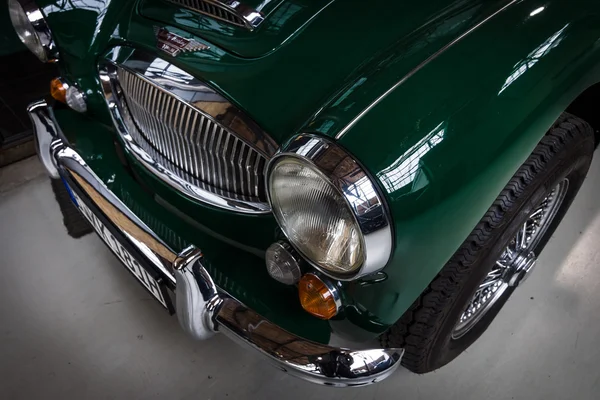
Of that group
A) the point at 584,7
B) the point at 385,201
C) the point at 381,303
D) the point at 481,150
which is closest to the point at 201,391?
the point at 381,303

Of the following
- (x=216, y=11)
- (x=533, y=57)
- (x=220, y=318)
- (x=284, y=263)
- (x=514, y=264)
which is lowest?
(x=514, y=264)

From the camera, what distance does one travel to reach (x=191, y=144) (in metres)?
1.31

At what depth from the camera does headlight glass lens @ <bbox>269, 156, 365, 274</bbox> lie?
0.97 metres

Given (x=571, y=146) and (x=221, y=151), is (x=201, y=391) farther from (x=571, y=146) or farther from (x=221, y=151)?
(x=571, y=146)

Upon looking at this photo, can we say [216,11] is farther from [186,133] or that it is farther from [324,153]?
[324,153]

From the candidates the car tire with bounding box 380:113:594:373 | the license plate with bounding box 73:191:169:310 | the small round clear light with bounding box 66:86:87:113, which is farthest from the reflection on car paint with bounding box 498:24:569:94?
the small round clear light with bounding box 66:86:87:113

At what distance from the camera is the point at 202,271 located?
45.1 inches

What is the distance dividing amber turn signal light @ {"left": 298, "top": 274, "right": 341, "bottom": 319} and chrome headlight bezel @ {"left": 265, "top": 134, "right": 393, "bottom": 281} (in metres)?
0.14

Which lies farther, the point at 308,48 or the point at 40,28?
the point at 40,28

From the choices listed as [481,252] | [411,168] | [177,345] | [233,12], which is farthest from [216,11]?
[177,345]

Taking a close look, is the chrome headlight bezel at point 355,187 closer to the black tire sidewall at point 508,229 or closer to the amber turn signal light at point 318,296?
the amber turn signal light at point 318,296

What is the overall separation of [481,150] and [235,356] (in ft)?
3.56

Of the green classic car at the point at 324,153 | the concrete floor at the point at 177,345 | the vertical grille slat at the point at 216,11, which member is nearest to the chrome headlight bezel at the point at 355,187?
the green classic car at the point at 324,153

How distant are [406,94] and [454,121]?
0.11m
